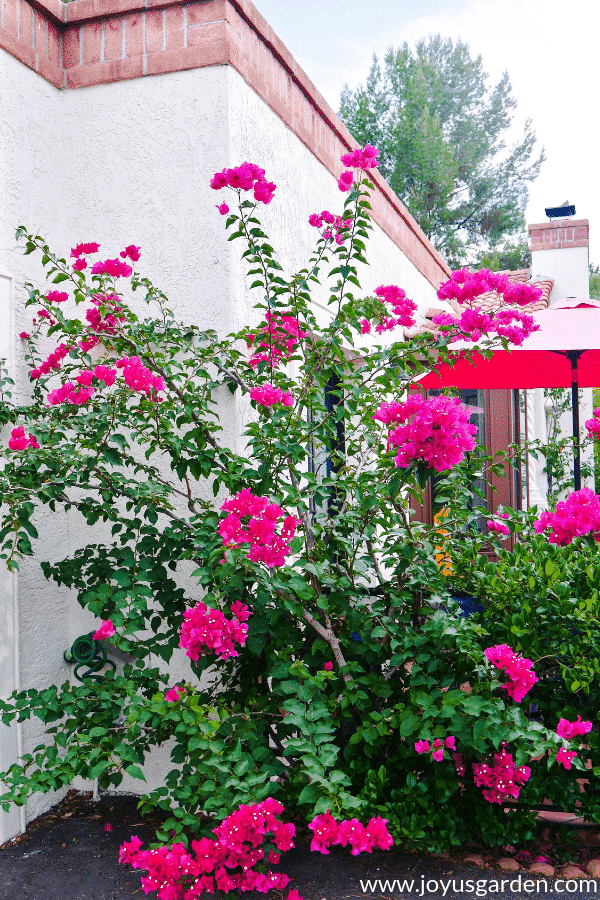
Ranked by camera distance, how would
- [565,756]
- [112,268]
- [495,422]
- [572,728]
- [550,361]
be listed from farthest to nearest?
1. [495,422]
2. [550,361]
3. [112,268]
4. [572,728]
5. [565,756]

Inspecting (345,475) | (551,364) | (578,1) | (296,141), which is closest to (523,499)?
(551,364)

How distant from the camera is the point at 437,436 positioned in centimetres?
208

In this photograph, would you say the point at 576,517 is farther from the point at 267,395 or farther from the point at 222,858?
the point at 222,858

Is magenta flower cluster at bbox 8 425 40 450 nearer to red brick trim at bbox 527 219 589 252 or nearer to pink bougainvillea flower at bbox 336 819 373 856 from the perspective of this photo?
pink bougainvillea flower at bbox 336 819 373 856

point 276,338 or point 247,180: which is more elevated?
point 247,180

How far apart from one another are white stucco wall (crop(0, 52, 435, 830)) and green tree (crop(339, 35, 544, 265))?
1727 centimetres

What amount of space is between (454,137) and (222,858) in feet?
73.9

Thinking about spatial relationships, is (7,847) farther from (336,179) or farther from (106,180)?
(336,179)

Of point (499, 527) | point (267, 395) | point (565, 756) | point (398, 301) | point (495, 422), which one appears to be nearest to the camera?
point (565, 756)

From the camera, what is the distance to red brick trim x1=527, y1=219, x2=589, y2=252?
10.2m

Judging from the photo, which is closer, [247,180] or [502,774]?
[502,774]

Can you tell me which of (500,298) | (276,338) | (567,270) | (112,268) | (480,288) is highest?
(567,270)

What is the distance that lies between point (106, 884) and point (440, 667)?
1372 mm

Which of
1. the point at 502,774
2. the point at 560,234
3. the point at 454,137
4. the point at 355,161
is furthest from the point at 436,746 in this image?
the point at 454,137
